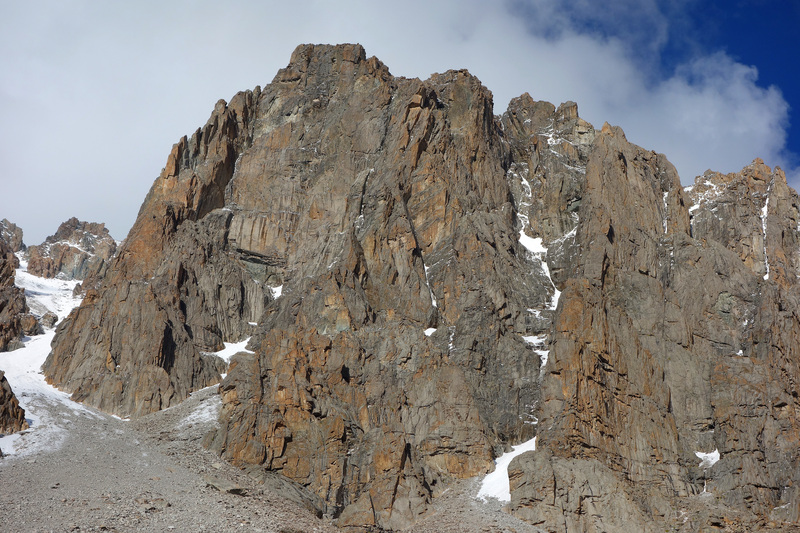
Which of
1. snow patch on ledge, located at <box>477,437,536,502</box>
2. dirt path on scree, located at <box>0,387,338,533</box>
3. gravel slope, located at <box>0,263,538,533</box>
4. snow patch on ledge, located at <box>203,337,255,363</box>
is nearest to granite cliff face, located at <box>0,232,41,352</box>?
gravel slope, located at <box>0,263,538,533</box>

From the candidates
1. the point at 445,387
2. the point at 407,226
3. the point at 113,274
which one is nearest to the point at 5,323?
the point at 113,274

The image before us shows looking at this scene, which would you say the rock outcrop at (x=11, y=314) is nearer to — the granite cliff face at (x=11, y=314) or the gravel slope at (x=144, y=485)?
the granite cliff face at (x=11, y=314)

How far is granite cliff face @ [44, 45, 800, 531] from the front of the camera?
78688 mm

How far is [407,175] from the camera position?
111m

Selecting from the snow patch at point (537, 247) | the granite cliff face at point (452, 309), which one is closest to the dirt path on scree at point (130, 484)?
the granite cliff face at point (452, 309)

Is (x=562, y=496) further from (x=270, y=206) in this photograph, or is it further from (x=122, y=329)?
(x=270, y=206)

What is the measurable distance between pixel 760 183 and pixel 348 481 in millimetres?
67001

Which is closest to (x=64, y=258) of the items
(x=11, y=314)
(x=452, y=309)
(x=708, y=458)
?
(x=11, y=314)

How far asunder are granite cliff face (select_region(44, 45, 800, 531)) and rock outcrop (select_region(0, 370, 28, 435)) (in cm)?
1091

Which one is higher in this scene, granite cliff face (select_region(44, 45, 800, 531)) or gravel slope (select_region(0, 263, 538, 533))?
granite cliff face (select_region(44, 45, 800, 531))

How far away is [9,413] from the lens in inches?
3312

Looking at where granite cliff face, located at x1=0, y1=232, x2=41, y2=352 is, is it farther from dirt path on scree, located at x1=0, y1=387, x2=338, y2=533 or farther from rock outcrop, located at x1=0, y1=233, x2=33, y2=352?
dirt path on scree, located at x1=0, y1=387, x2=338, y2=533

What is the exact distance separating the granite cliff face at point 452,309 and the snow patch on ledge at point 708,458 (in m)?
0.34

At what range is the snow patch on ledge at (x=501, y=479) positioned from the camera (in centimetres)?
7744
